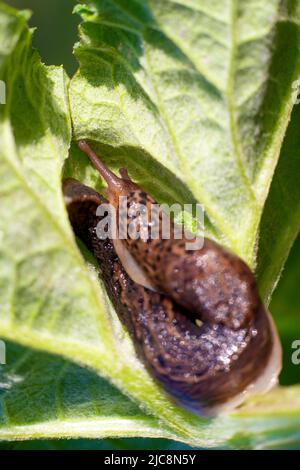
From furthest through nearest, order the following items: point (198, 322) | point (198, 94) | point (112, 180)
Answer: point (112, 180) → point (198, 322) → point (198, 94)

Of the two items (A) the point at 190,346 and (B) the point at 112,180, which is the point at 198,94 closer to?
(B) the point at 112,180

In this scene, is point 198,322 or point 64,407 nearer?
point 198,322

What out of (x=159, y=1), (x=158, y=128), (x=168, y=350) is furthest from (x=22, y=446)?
(x=159, y=1)

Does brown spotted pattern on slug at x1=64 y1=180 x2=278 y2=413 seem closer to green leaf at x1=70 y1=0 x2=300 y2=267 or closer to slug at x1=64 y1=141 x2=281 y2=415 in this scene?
slug at x1=64 y1=141 x2=281 y2=415

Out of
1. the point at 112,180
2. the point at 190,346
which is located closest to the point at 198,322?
the point at 190,346

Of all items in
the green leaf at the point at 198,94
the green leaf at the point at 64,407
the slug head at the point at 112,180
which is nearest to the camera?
the green leaf at the point at 198,94

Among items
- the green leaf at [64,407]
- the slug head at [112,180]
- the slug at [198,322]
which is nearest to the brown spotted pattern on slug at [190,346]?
the slug at [198,322]

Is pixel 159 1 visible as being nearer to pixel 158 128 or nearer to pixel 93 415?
pixel 158 128

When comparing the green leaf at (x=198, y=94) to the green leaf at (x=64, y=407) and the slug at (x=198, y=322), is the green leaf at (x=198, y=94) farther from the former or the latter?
the green leaf at (x=64, y=407)
